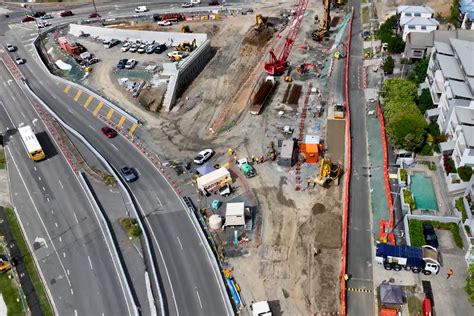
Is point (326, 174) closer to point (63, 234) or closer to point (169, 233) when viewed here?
point (169, 233)

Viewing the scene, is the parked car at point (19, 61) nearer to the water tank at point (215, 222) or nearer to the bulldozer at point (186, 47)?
the bulldozer at point (186, 47)

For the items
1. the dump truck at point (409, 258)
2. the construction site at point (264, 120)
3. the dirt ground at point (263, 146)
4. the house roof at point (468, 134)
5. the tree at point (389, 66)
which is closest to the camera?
the dump truck at point (409, 258)

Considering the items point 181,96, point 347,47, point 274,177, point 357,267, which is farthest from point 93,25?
point 357,267

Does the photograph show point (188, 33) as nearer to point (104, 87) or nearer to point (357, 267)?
point (104, 87)

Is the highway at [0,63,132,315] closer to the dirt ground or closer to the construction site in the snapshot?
the construction site

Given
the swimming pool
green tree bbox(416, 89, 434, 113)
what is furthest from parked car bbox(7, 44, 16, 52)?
the swimming pool

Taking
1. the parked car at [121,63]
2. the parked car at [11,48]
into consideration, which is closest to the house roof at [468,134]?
the parked car at [121,63]
